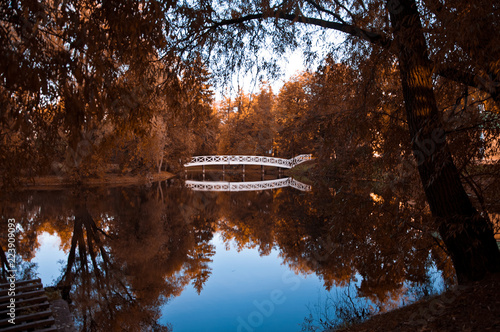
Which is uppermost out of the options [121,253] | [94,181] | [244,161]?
[244,161]

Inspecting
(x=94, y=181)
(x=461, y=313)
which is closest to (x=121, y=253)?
(x=461, y=313)

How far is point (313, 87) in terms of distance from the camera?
16.2 feet

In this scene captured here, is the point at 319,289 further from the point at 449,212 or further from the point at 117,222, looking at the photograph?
the point at 117,222

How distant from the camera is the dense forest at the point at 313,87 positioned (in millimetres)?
2240

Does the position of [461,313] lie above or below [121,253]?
below

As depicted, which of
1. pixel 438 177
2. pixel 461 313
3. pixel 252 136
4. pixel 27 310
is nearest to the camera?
pixel 461 313

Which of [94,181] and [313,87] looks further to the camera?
[94,181]

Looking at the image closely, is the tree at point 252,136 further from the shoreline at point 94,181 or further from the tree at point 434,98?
the tree at point 434,98

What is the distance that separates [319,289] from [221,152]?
25.9 meters

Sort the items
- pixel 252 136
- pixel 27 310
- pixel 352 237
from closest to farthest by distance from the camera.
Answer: pixel 27 310 → pixel 352 237 → pixel 252 136

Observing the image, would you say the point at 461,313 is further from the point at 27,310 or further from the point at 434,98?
the point at 27,310

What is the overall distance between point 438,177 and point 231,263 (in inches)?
212

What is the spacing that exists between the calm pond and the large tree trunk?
527 millimetres

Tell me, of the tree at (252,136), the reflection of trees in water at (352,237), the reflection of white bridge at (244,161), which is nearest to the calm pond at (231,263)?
the reflection of trees in water at (352,237)
